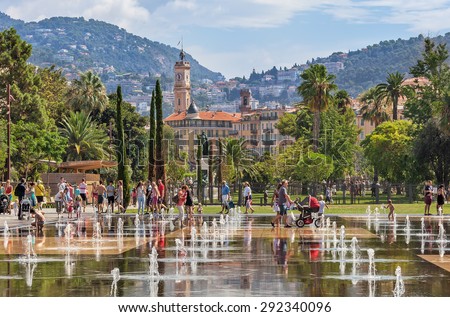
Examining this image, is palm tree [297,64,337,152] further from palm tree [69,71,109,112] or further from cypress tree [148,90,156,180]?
cypress tree [148,90,156,180]

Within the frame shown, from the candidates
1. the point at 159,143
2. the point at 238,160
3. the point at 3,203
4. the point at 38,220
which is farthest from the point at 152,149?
the point at 238,160

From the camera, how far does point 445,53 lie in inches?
3386

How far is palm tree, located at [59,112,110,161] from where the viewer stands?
87.4m

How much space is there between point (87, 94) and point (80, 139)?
13512mm

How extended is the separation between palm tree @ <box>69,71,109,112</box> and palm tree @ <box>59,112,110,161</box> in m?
9.62

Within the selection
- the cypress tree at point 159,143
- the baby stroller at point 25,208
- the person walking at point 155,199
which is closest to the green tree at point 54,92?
the cypress tree at point 159,143

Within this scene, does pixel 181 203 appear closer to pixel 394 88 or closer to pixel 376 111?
pixel 394 88

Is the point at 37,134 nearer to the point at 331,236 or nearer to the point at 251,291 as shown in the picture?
the point at 331,236

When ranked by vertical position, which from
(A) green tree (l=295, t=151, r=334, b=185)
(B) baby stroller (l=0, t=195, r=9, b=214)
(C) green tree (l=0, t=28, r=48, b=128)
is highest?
(C) green tree (l=0, t=28, r=48, b=128)

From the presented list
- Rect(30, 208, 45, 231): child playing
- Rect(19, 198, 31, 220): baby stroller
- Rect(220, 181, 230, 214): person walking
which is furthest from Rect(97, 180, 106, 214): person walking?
Rect(30, 208, 45, 231): child playing

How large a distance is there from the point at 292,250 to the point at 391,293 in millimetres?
8599

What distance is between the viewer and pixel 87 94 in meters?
100

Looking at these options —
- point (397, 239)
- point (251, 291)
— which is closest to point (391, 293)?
point (251, 291)

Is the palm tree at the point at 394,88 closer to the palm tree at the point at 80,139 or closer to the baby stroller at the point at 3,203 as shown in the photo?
the palm tree at the point at 80,139
